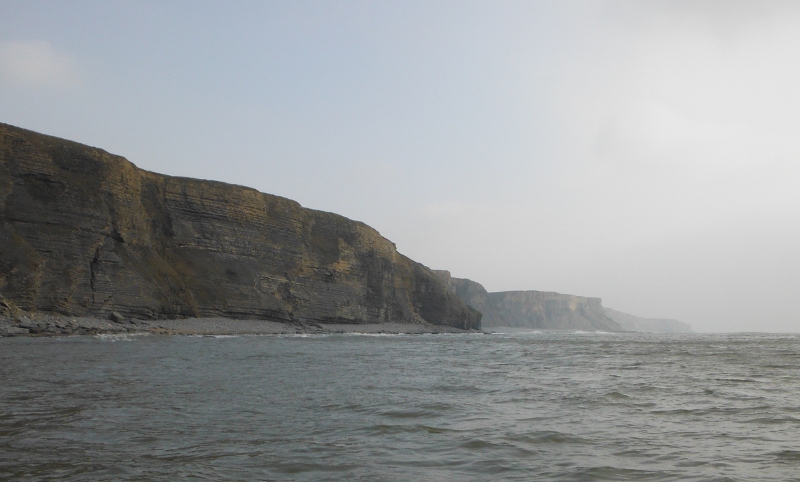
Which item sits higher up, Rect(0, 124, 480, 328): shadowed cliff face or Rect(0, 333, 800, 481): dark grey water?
Rect(0, 124, 480, 328): shadowed cliff face

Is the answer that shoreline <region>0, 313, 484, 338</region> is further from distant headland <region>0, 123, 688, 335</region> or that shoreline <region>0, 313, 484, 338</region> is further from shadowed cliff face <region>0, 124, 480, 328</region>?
shadowed cliff face <region>0, 124, 480, 328</region>

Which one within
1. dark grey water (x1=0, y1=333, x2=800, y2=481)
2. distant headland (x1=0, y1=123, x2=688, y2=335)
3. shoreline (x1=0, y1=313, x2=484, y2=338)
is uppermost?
distant headland (x1=0, y1=123, x2=688, y2=335)

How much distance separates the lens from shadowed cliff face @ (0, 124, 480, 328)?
4184cm

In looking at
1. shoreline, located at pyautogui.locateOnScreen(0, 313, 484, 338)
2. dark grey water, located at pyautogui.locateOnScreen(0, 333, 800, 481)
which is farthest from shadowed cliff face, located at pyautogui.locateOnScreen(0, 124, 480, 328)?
dark grey water, located at pyautogui.locateOnScreen(0, 333, 800, 481)

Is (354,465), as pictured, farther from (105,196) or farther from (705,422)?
(105,196)

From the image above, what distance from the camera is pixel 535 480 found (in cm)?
573

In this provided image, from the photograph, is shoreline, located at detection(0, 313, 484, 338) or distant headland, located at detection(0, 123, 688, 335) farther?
distant headland, located at detection(0, 123, 688, 335)

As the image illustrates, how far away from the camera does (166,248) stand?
55.8 m

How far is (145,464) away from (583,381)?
11720 mm

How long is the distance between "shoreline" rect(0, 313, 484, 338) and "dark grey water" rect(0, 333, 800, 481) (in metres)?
21.0

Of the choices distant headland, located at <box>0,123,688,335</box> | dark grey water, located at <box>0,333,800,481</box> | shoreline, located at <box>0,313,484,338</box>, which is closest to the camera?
dark grey water, located at <box>0,333,800,481</box>

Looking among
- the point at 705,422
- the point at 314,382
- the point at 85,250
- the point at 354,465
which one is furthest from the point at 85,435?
the point at 85,250

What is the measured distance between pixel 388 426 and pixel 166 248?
171ft

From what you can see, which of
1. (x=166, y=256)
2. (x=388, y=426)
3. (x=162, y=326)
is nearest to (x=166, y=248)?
(x=166, y=256)
